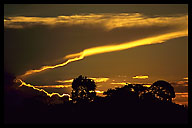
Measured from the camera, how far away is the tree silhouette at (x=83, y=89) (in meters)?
62.0

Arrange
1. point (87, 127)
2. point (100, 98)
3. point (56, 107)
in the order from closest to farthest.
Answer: point (87, 127), point (56, 107), point (100, 98)

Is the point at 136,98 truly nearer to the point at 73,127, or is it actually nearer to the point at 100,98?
the point at 100,98

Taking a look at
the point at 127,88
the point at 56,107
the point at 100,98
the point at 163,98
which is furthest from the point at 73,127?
the point at 163,98

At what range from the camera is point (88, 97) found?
6238 cm

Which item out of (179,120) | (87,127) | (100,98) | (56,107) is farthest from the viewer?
(100,98)

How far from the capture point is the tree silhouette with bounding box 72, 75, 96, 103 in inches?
2440

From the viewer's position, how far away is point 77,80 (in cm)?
6316

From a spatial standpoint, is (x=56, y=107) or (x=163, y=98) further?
(x=163, y=98)

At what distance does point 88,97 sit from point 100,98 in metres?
2.88

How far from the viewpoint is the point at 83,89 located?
6300cm

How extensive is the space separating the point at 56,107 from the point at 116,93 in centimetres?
1200

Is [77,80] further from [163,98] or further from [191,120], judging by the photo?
[191,120]

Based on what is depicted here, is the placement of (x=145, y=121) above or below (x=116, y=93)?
below

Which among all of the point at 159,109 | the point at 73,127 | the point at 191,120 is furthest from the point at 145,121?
the point at 73,127
